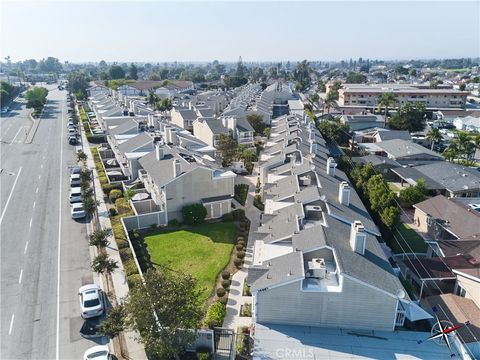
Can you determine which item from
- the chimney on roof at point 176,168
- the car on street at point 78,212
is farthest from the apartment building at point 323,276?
the car on street at point 78,212

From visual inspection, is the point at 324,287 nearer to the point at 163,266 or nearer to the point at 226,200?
the point at 163,266

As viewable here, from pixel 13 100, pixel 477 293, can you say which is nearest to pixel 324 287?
pixel 477 293

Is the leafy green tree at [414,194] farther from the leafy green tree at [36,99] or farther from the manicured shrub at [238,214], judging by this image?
the leafy green tree at [36,99]

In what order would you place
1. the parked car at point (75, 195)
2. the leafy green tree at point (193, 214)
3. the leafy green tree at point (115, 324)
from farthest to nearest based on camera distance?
the parked car at point (75, 195)
the leafy green tree at point (193, 214)
the leafy green tree at point (115, 324)

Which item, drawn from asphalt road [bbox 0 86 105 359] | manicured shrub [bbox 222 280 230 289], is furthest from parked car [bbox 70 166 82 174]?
manicured shrub [bbox 222 280 230 289]

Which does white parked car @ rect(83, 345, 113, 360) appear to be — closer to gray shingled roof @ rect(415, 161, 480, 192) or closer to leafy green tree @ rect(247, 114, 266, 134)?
gray shingled roof @ rect(415, 161, 480, 192)

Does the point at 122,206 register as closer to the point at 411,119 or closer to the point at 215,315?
the point at 215,315

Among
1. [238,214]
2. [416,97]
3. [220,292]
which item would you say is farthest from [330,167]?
[416,97]
